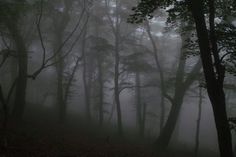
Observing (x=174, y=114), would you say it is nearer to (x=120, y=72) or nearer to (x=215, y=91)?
(x=120, y=72)

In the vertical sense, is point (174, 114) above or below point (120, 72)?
below

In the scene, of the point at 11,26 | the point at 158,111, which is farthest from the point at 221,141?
the point at 158,111

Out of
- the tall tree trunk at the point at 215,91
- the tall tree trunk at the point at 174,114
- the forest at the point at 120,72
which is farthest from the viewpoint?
the tall tree trunk at the point at 174,114

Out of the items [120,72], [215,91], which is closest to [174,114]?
[120,72]

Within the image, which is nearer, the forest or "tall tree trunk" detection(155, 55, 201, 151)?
the forest

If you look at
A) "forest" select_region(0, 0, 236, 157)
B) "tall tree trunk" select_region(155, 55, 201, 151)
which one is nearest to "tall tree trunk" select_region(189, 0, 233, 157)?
"forest" select_region(0, 0, 236, 157)

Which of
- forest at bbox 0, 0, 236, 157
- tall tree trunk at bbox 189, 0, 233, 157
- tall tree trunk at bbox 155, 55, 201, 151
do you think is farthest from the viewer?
tall tree trunk at bbox 155, 55, 201, 151

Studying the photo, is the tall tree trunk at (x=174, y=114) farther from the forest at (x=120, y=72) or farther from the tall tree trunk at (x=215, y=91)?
the tall tree trunk at (x=215, y=91)

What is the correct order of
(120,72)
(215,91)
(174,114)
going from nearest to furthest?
(215,91), (174,114), (120,72)

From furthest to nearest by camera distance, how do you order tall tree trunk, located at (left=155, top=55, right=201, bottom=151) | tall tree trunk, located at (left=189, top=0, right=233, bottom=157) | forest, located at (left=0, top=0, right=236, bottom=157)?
tall tree trunk, located at (left=155, top=55, right=201, bottom=151)
forest, located at (left=0, top=0, right=236, bottom=157)
tall tree trunk, located at (left=189, top=0, right=233, bottom=157)

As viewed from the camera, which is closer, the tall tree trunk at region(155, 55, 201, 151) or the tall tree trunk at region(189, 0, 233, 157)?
the tall tree trunk at region(189, 0, 233, 157)

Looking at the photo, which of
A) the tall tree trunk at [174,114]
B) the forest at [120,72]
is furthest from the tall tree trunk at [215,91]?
the tall tree trunk at [174,114]

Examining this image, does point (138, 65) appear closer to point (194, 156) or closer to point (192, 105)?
point (194, 156)

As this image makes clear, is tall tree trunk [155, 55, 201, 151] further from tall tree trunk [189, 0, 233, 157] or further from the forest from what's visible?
tall tree trunk [189, 0, 233, 157]
